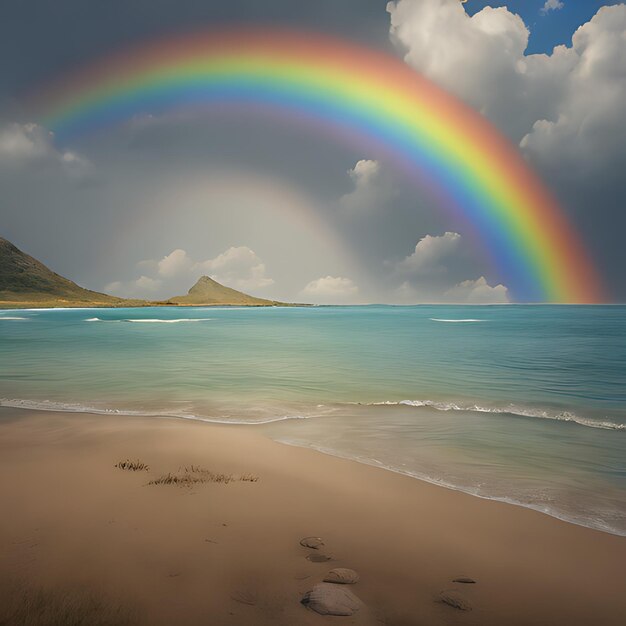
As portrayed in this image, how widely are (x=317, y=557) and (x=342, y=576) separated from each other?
0.54 meters

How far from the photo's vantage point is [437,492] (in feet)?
24.9

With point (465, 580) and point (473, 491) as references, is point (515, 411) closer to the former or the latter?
point (473, 491)

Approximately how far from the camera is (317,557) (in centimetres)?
515

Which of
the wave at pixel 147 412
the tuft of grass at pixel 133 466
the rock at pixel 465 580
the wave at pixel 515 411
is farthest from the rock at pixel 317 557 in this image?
the wave at pixel 515 411

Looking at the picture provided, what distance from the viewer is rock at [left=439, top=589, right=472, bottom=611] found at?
171 inches

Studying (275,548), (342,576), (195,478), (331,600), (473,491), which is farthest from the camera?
(473,491)

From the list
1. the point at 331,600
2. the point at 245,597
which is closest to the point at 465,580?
the point at 331,600

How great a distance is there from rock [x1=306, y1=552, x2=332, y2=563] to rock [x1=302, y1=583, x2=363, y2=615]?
1.86 ft

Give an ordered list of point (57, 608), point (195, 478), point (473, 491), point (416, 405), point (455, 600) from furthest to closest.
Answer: point (416, 405), point (473, 491), point (195, 478), point (455, 600), point (57, 608)

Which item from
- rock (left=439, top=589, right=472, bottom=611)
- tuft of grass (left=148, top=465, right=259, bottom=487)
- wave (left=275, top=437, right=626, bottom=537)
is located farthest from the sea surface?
rock (left=439, top=589, right=472, bottom=611)

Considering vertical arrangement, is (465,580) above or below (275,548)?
above

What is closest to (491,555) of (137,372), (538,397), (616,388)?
(538,397)

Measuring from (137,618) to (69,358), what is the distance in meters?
30.5

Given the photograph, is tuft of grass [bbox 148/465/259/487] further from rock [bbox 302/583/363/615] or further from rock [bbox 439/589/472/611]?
rock [bbox 439/589/472/611]
